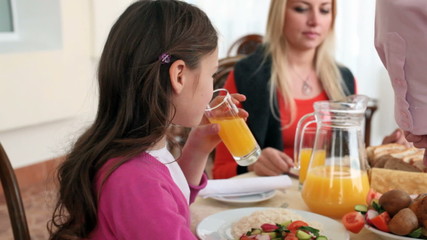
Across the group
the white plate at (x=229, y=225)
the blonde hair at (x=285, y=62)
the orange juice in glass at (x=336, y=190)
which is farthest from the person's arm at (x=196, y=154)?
the blonde hair at (x=285, y=62)

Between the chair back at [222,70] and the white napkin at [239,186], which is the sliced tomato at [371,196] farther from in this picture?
the chair back at [222,70]

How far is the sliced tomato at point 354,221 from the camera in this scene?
1.14 meters

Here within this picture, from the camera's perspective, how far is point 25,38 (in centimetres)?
375

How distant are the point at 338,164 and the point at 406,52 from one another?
402 mm

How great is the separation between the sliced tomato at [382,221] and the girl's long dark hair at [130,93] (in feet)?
1.38

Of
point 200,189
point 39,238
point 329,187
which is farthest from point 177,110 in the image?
point 39,238

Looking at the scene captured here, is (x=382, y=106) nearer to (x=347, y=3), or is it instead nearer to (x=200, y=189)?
(x=347, y=3)

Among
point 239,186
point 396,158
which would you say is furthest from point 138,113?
point 396,158

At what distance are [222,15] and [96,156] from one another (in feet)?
11.4

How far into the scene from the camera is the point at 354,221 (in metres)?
1.15

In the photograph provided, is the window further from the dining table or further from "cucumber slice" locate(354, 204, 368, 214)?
"cucumber slice" locate(354, 204, 368, 214)

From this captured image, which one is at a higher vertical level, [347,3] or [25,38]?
[347,3]

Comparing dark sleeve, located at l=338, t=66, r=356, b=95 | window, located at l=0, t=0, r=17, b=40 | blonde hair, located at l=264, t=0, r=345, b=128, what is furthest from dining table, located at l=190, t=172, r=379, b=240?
window, located at l=0, t=0, r=17, b=40

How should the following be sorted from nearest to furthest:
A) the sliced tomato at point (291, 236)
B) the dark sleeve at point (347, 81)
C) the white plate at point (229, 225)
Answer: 1. the sliced tomato at point (291, 236)
2. the white plate at point (229, 225)
3. the dark sleeve at point (347, 81)
